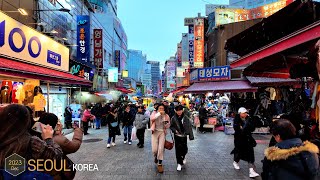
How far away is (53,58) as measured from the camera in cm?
1298

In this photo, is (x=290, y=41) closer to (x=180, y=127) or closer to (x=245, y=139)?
(x=245, y=139)

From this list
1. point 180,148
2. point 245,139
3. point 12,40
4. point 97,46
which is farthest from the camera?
point 97,46

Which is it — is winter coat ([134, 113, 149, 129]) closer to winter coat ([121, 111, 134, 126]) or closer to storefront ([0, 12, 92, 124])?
winter coat ([121, 111, 134, 126])

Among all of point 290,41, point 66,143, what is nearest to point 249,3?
point 290,41

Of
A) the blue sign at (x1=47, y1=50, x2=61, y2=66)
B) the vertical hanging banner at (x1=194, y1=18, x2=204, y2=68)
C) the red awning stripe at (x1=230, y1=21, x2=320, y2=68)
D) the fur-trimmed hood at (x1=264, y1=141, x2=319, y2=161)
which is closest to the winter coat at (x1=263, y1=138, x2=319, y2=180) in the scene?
the fur-trimmed hood at (x1=264, y1=141, x2=319, y2=161)

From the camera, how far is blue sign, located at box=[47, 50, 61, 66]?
12.5 m

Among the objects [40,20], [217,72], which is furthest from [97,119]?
[217,72]

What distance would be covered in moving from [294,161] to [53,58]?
12.6 meters

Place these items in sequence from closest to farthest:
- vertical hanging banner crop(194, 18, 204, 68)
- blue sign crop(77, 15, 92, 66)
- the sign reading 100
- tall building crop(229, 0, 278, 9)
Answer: the sign reading 100 → blue sign crop(77, 15, 92, 66) → vertical hanging banner crop(194, 18, 204, 68) → tall building crop(229, 0, 278, 9)

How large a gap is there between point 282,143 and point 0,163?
9.90ft

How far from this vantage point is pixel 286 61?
520 cm

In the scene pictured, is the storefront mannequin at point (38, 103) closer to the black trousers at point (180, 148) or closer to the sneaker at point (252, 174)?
the black trousers at point (180, 148)

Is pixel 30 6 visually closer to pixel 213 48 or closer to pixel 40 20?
pixel 40 20

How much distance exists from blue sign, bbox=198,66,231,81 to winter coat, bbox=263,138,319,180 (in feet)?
49.8
